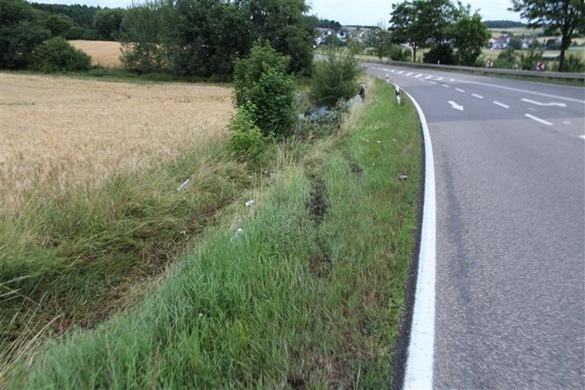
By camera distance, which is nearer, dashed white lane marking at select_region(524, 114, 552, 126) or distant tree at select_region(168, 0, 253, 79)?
dashed white lane marking at select_region(524, 114, 552, 126)

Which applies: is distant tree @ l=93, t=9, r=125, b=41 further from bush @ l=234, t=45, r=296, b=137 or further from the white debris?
the white debris

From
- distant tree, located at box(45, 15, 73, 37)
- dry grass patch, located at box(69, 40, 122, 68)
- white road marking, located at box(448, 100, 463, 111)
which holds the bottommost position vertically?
white road marking, located at box(448, 100, 463, 111)

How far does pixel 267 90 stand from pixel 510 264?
7738 mm

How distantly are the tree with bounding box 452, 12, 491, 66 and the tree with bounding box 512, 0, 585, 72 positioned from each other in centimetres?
2321

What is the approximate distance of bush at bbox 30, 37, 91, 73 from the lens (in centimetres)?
5797

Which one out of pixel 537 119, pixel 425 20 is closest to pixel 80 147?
pixel 537 119

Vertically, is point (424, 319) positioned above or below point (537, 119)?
below

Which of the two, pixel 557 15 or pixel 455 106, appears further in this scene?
pixel 557 15

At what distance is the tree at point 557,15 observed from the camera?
92.8 feet

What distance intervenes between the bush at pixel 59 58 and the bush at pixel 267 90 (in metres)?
57.7

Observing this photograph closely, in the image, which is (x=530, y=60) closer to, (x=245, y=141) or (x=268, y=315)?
(x=245, y=141)

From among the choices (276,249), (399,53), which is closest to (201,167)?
(276,249)

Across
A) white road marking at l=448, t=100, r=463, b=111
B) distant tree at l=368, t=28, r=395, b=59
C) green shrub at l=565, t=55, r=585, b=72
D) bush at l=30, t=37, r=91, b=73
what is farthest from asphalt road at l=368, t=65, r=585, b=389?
distant tree at l=368, t=28, r=395, b=59

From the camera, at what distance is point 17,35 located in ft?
193
